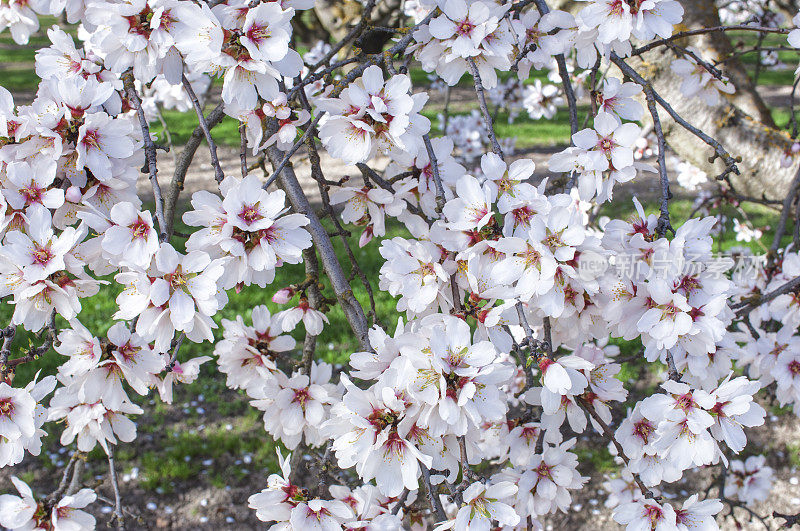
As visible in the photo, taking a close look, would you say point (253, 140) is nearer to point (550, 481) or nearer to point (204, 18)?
point (204, 18)

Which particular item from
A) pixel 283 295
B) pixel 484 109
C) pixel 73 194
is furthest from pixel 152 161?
pixel 484 109

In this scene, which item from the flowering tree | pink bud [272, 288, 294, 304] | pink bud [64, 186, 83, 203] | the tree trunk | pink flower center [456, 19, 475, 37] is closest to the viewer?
the flowering tree

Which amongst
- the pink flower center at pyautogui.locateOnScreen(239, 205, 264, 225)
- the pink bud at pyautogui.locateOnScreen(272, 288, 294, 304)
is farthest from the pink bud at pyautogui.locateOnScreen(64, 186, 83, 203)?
the pink bud at pyautogui.locateOnScreen(272, 288, 294, 304)

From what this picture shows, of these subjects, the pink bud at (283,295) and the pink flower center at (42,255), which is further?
the pink bud at (283,295)

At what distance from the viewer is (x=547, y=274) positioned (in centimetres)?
112

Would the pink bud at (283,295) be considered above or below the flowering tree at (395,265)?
below

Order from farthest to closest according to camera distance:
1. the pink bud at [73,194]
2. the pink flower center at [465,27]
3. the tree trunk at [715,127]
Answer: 1. the tree trunk at [715,127]
2. the pink flower center at [465,27]
3. the pink bud at [73,194]

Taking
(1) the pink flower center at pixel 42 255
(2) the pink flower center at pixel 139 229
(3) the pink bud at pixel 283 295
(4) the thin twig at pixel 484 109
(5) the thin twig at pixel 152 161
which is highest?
(4) the thin twig at pixel 484 109

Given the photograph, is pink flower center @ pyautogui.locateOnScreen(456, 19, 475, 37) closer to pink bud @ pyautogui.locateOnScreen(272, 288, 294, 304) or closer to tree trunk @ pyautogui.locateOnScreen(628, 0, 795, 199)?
pink bud @ pyautogui.locateOnScreen(272, 288, 294, 304)

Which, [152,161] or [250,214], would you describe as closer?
[250,214]

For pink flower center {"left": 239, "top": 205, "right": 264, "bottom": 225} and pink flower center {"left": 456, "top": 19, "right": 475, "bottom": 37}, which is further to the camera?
pink flower center {"left": 456, "top": 19, "right": 475, "bottom": 37}

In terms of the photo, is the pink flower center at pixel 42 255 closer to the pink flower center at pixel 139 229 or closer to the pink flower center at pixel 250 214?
the pink flower center at pixel 139 229

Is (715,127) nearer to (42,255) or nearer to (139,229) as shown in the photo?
(139,229)

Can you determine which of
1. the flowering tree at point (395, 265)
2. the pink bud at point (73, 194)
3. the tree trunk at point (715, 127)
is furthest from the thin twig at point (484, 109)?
the tree trunk at point (715, 127)
